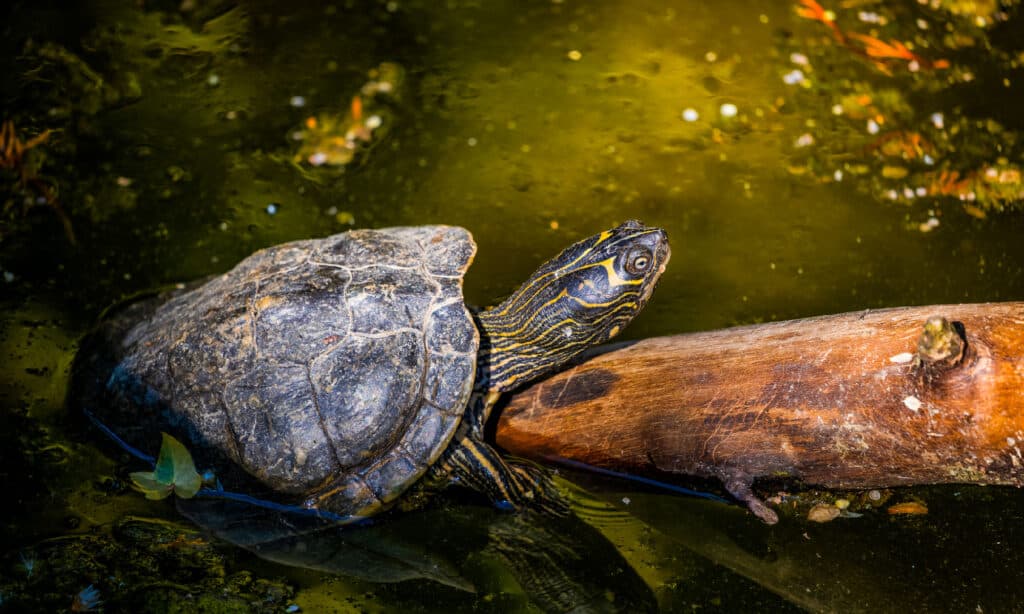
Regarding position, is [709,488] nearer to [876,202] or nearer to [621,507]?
[621,507]

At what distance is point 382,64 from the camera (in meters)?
7.07

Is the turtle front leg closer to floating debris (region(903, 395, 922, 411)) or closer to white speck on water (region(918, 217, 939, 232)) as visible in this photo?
floating debris (region(903, 395, 922, 411))

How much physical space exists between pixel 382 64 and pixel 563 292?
3812 mm

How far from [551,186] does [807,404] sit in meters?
3.02

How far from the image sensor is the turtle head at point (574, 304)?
402 centimetres

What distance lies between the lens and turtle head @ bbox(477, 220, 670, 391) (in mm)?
4023

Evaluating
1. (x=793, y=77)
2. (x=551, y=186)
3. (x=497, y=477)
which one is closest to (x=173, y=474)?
(x=497, y=477)

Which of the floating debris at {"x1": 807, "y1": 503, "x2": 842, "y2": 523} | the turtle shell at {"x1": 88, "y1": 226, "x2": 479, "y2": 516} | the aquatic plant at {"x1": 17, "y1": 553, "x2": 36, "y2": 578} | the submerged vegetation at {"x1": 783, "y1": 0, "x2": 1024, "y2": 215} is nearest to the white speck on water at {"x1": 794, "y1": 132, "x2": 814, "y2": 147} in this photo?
the submerged vegetation at {"x1": 783, "y1": 0, "x2": 1024, "y2": 215}

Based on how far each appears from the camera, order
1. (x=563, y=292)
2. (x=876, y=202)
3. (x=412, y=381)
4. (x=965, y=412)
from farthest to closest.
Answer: (x=876, y=202), (x=563, y=292), (x=412, y=381), (x=965, y=412)

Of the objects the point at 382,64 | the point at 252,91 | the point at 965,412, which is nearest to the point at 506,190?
the point at 382,64

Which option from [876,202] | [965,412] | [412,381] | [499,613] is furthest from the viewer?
[876,202]

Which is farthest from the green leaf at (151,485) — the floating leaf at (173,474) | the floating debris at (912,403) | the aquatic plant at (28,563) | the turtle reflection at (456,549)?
the floating debris at (912,403)

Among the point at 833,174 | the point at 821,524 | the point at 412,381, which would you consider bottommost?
the point at 821,524

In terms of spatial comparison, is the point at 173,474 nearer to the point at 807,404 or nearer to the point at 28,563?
the point at 28,563
